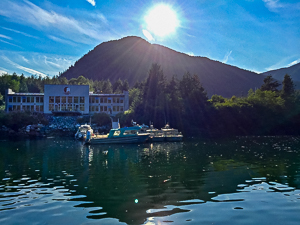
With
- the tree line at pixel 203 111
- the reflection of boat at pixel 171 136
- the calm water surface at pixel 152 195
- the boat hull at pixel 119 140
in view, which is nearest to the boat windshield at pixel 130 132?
the boat hull at pixel 119 140

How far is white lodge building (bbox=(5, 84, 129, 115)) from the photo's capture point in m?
99.1

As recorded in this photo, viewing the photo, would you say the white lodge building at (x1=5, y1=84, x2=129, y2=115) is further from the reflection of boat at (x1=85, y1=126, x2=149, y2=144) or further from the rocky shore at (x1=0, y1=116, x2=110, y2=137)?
the reflection of boat at (x1=85, y1=126, x2=149, y2=144)

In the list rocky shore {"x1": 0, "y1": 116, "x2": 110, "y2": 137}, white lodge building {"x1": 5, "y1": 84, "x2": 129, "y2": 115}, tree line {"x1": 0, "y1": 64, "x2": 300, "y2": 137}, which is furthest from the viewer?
white lodge building {"x1": 5, "y1": 84, "x2": 129, "y2": 115}

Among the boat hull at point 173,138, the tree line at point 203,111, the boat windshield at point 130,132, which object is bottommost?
the boat hull at point 173,138

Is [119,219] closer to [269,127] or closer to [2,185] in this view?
[2,185]

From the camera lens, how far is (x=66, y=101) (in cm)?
9919

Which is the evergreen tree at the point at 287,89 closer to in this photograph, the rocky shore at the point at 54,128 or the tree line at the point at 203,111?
the tree line at the point at 203,111

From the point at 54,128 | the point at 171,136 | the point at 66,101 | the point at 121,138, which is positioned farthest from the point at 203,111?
the point at 121,138

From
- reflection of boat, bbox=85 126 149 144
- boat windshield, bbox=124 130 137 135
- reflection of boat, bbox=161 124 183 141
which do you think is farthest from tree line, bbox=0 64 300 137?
reflection of boat, bbox=85 126 149 144

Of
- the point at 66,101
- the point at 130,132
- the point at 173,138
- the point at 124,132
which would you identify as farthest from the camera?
the point at 66,101

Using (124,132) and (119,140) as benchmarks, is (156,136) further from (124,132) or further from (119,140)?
(119,140)

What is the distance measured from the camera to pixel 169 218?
34.6 feet

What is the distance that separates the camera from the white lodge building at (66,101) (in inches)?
3900

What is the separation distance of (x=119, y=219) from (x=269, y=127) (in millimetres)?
95428
